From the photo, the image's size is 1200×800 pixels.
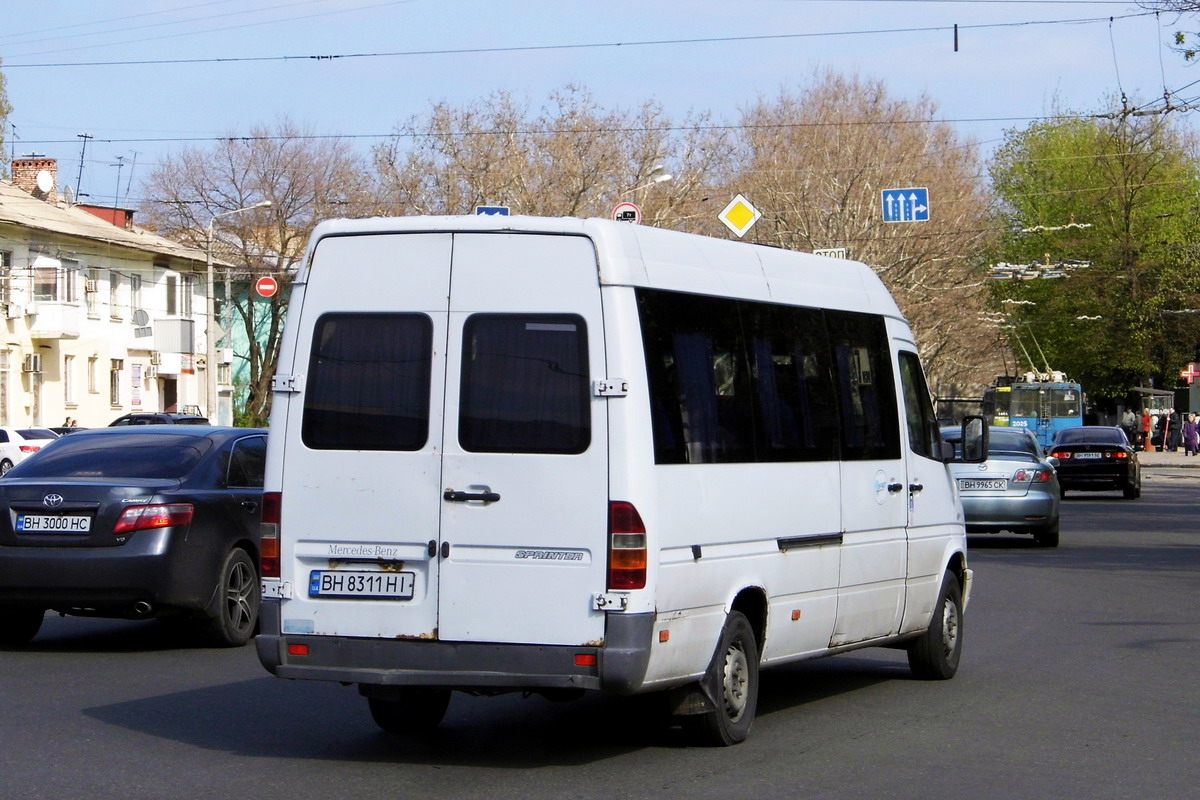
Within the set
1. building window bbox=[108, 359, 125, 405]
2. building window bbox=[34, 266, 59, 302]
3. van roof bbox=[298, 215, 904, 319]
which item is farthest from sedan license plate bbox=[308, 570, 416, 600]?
building window bbox=[108, 359, 125, 405]

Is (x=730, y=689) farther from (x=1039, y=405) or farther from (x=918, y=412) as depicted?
(x=1039, y=405)

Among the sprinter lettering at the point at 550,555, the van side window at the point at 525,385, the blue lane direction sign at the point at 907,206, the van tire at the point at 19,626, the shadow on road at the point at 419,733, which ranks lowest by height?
the shadow on road at the point at 419,733

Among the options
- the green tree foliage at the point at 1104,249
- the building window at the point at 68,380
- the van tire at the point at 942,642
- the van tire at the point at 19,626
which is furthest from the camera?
the green tree foliage at the point at 1104,249

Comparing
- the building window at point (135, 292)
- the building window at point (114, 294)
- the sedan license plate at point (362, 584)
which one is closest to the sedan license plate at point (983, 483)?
the sedan license plate at point (362, 584)

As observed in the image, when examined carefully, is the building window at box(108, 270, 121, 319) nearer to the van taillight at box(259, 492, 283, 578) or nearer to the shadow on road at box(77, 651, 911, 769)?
the shadow on road at box(77, 651, 911, 769)

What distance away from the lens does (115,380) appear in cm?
6341

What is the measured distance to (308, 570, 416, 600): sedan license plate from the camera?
25.3 ft

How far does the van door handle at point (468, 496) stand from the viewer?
762cm

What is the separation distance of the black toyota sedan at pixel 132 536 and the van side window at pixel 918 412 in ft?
15.6

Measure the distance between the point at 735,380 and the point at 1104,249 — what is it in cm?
6665

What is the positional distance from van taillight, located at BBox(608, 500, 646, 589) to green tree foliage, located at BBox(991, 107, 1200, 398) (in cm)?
6295

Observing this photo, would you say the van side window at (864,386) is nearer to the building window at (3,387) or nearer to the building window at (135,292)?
the building window at (3,387)

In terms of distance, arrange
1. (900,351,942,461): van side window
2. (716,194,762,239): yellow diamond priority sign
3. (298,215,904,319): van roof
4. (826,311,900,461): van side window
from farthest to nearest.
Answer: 1. (716,194,762,239): yellow diamond priority sign
2. (900,351,942,461): van side window
3. (826,311,900,461): van side window
4. (298,215,904,319): van roof

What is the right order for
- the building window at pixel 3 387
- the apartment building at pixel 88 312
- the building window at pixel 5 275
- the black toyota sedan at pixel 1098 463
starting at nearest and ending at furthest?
the black toyota sedan at pixel 1098 463
the building window at pixel 3 387
the building window at pixel 5 275
the apartment building at pixel 88 312
